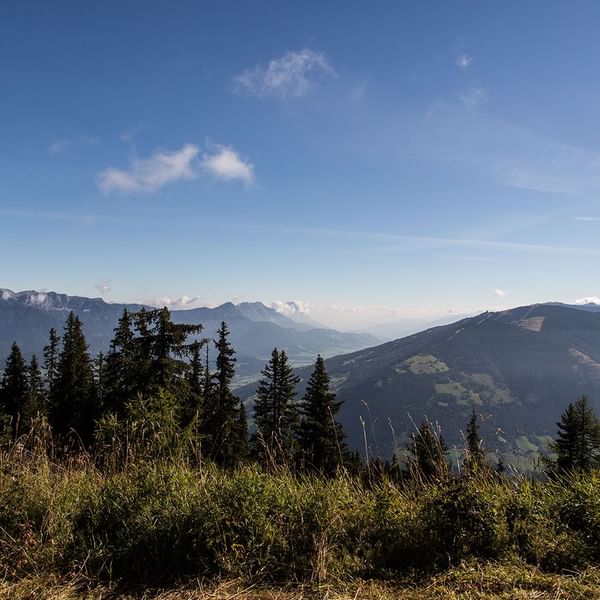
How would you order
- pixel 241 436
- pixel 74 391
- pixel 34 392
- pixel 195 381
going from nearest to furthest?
pixel 241 436
pixel 195 381
pixel 74 391
pixel 34 392

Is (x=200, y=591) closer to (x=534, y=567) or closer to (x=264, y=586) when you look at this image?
(x=264, y=586)

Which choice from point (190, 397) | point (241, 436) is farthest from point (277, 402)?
point (190, 397)

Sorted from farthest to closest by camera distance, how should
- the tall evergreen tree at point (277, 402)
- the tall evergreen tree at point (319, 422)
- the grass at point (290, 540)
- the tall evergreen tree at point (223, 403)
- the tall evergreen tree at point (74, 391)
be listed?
the tall evergreen tree at point (277, 402) < the tall evergreen tree at point (74, 391) < the tall evergreen tree at point (223, 403) < the tall evergreen tree at point (319, 422) < the grass at point (290, 540)

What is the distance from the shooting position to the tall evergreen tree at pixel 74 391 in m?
35.6

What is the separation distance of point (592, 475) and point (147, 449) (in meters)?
5.59

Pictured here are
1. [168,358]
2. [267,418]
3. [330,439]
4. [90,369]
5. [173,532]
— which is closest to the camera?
[173,532]

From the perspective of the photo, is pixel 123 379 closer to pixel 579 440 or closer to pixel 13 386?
pixel 13 386

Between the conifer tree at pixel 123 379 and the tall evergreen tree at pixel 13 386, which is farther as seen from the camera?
the tall evergreen tree at pixel 13 386

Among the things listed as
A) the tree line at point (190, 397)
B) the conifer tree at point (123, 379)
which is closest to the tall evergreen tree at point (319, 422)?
the tree line at point (190, 397)

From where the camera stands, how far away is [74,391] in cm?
3894

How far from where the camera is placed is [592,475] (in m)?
4.50

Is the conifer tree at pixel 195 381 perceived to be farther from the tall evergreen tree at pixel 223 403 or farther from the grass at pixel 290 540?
the grass at pixel 290 540

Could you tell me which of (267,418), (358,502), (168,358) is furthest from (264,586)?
(267,418)

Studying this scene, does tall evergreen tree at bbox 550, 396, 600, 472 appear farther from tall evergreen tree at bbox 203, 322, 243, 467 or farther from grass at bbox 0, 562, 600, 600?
grass at bbox 0, 562, 600, 600
